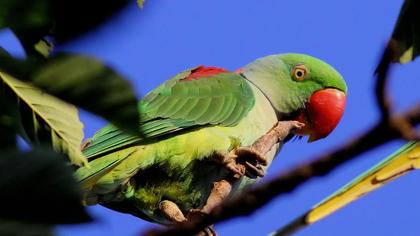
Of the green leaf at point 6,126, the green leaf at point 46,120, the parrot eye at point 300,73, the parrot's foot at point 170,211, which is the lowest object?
the parrot's foot at point 170,211

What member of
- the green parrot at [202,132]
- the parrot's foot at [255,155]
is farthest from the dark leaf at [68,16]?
the green parrot at [202,132]

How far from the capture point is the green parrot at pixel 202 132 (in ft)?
10.8

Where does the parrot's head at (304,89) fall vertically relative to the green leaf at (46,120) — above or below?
below

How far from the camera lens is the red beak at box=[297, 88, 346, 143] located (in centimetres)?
407

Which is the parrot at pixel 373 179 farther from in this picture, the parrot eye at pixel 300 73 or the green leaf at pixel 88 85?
the parrot eye at pixel 300 73

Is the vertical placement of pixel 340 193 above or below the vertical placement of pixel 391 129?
below

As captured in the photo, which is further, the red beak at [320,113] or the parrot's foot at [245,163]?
the red beak at [320,113]

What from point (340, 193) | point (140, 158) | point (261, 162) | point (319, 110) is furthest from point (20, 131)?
point (319, 110)

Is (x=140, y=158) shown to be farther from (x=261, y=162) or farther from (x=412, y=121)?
(x=412, y=121)

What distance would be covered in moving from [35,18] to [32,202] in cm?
18

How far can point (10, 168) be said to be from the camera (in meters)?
0.47

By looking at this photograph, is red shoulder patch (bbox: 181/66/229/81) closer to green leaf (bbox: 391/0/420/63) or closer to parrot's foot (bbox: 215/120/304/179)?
parrot's foot (bbox: 215/120/304/179)

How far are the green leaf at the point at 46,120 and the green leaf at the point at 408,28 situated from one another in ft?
1.53

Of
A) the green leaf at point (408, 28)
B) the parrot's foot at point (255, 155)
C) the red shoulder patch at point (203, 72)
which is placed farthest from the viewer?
the red shoulder patch at point (203, 72)
